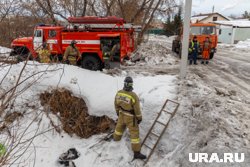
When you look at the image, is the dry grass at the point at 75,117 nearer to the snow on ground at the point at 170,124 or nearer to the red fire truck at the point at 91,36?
the snow on ground at the point at 170,124

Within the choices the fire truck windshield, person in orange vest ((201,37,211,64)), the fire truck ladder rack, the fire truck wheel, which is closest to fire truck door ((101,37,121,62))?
the fire truck wheel

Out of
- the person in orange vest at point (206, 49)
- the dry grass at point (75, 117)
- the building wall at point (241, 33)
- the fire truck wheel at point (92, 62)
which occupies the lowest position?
the dry grass at point (75, 117)

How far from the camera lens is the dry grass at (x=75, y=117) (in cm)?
643

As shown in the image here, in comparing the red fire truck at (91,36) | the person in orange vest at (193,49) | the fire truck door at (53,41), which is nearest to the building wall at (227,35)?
the person in orange vest at (193,49)

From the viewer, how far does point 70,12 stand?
18875 millimetres

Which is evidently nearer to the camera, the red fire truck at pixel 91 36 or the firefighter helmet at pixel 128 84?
the firefighter helmet at pixel 128 84

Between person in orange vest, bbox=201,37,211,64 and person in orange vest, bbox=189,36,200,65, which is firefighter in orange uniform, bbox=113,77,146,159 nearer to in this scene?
person in orange vest, bbox=189,36,200,65

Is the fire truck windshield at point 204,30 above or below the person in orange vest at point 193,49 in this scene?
above


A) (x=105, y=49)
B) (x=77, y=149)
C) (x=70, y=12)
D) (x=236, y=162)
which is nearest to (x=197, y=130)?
(x=236, y=162)

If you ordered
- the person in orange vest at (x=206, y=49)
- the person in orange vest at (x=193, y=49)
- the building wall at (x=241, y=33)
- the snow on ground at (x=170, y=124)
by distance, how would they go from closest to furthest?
1. the snow on ground at (x=170, y=124)
2. the person in orange vest at (x=193, y=49)
3. the person in orange vest at (x=206, y=49)
4. the building wall at (x=241, y=33)

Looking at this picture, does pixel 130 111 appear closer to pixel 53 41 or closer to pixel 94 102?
pixel 94 102

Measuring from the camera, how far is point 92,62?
11.5 meters

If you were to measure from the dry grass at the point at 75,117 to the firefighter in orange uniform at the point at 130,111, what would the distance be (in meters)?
1.18

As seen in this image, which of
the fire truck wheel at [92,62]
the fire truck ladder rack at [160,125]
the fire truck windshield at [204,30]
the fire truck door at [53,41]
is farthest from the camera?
the fire truck windshield at [204,30]
